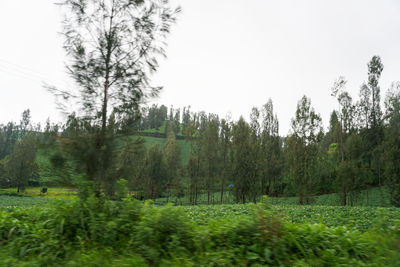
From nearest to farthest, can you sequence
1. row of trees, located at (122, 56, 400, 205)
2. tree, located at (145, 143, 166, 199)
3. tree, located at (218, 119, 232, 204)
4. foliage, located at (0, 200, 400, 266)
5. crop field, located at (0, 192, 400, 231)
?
foliage, located at (0, 200, 400, 266)
crop field, located at (0, 192, 400, 231)
row of trees, located at (122, 56, 400, 205)
tree, located at (218, 119, 232, 204)
tree, located at (145, 143, 166, 199)

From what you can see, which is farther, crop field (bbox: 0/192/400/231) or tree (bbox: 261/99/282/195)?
tree (bbox: 261/99/282/195)

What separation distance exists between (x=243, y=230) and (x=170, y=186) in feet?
131

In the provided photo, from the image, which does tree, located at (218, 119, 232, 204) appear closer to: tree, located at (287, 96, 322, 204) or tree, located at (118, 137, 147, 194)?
tree, located at (287, 96, 322, 204)

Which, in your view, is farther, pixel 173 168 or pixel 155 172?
pixel 173 168

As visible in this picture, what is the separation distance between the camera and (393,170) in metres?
24.4

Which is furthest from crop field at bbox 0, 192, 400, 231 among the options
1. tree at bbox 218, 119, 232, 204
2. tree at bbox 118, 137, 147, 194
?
tree at bbox 218, 119, 232, 204

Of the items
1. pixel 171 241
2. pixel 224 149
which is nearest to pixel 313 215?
pixel 171 241

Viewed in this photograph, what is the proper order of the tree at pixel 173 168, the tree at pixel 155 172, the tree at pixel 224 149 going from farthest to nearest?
1. the tree at pixel 173 168
2. the tree at pixel 155 172
3. the tree at pixel 224 149

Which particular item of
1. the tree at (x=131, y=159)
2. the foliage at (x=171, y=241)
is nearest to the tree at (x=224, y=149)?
the tree at (x=131, y=159)

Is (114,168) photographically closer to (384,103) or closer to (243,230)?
(243,230)

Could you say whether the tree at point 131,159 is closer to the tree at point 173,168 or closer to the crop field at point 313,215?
the crop field at point 313,215

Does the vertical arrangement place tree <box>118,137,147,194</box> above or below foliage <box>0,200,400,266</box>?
above

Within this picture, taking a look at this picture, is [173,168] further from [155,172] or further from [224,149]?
[224,149]

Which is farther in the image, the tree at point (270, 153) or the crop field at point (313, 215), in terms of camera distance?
the tree at point (270, 153)
